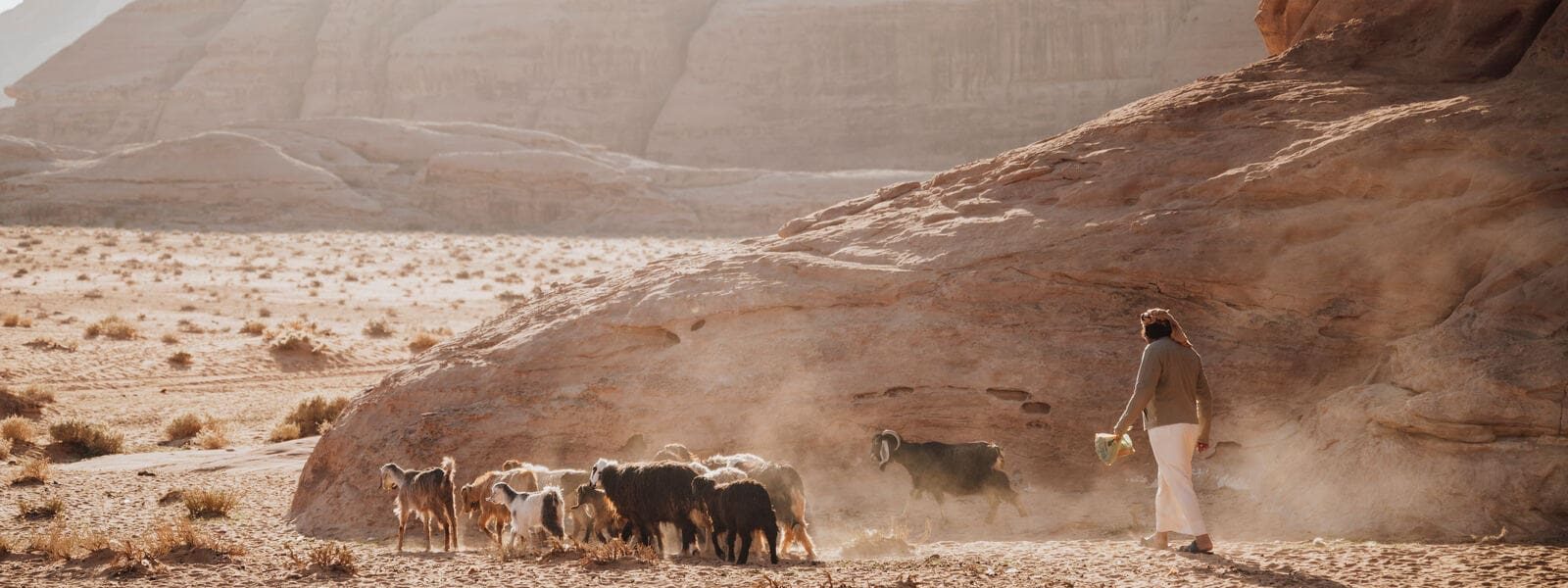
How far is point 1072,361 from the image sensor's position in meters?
10.9

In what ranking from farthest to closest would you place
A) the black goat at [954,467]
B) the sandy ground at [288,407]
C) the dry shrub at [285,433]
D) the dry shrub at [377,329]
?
the dry shrub at [377,329] → the dry shrub at [285,433] → the black goat at [954,467] → the sandy ground at [288,407]

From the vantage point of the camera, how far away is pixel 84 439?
16562mm

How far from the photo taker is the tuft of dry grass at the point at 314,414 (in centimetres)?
1805

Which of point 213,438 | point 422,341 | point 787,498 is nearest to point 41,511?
point 213,438

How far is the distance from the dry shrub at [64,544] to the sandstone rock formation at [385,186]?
46.2m

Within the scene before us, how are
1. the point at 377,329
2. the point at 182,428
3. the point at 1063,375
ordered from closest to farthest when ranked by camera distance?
the point at 1063,375, the point at 182,428, the point at 377,329

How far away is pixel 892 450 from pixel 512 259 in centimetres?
3636

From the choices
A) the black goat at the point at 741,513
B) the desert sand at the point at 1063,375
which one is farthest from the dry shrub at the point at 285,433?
the black goat at the point at 741,513

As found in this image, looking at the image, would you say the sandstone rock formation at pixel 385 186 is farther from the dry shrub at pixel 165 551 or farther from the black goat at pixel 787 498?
the black goat at pixel 787 498

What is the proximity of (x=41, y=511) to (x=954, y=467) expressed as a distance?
7936mm

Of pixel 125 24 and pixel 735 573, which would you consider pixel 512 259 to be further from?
pixel 125 24

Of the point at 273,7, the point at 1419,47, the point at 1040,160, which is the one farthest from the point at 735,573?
the point at 273,7

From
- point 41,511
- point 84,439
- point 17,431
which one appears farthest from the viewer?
point 17,431

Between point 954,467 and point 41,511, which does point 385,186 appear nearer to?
point 41,511
